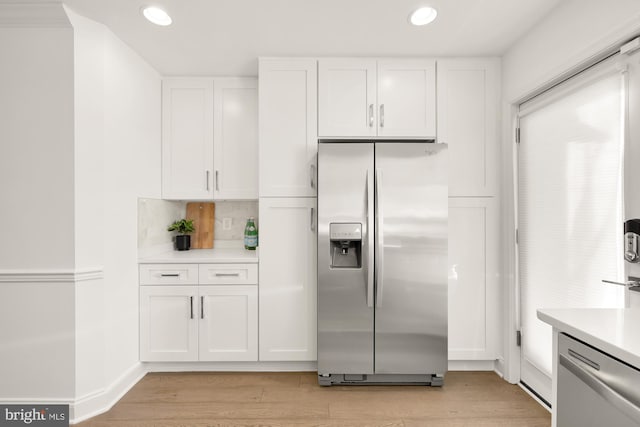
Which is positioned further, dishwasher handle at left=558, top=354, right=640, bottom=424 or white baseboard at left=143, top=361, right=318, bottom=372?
white baseboard at left=143, top=361, right=318, bottom=372

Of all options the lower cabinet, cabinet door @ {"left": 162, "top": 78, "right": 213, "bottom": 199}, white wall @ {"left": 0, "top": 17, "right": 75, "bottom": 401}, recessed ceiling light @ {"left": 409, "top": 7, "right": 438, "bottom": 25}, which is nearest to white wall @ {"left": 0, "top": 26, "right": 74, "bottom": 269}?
white wall @ {"left": 0, "top": 17, "right": 75, "bottom": 401}

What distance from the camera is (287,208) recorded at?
8.30 feet

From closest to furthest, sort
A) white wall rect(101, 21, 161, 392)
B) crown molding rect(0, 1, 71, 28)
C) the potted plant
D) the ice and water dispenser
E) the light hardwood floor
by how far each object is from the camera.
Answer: crown molding rect(0, 1, 71, 28) → the light hardwood floor → white wall rect(101, 21, 161, 392) → the ice and water dispenser → the potted plant

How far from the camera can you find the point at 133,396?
89.2 inches

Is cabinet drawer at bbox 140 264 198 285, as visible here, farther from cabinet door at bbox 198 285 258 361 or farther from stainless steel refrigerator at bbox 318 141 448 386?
stainless steel refrigerator at bbox 318 141 448 386

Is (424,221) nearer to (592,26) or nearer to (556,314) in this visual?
(556,314)

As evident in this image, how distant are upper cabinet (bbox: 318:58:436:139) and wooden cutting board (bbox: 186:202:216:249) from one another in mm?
1381

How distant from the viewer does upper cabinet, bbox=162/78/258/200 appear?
2842 millimetres

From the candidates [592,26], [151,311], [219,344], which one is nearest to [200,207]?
[151,311]

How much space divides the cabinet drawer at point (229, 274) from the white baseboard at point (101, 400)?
0.80m

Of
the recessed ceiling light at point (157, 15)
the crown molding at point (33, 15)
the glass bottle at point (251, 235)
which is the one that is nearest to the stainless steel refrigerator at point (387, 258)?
the glass bottle at point (251, 235)

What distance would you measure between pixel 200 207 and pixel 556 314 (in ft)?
9.40

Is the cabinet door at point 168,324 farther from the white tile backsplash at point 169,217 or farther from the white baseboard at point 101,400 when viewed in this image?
the white tile backsplash at point 169,217

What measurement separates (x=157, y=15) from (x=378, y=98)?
1.54 meters
